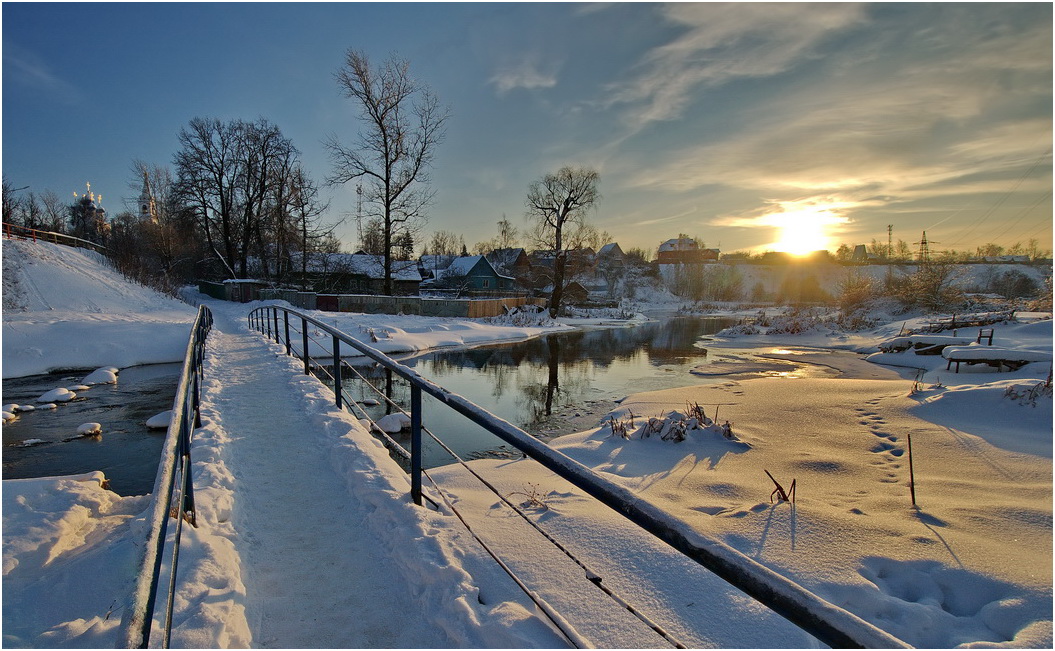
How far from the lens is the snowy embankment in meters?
11.3

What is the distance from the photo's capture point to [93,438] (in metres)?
6.07

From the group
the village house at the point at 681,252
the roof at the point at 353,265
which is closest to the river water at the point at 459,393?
the roof at the point at 353,265

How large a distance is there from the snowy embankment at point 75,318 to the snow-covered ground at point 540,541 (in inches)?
348

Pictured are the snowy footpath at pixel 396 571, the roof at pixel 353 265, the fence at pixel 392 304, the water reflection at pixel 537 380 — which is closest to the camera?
the snowy footpath at pixel 396 571

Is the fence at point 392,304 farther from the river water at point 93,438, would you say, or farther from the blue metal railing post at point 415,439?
the blue metal railing post at point 415,439

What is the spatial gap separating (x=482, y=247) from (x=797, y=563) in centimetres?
7885

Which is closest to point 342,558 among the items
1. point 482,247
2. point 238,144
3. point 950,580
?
point 950,580

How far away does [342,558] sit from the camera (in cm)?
249

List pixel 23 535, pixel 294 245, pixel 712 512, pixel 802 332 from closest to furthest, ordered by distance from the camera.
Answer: pixel 23 535
pixel 712 512
pixel 802 332
pixel 294 245

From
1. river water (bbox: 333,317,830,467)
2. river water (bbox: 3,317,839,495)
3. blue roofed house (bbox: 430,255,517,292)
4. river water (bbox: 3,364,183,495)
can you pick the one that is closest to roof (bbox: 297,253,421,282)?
blue roofed house (bbox: 430,255,517,292)

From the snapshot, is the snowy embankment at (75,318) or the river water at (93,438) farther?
the snowy embankment at (75,318)

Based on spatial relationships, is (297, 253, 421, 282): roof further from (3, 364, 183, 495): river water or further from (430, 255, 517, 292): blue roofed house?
(3, 364, 183, 495): river water

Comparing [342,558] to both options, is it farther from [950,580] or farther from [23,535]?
[950,580]

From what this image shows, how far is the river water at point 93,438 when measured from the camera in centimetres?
502
